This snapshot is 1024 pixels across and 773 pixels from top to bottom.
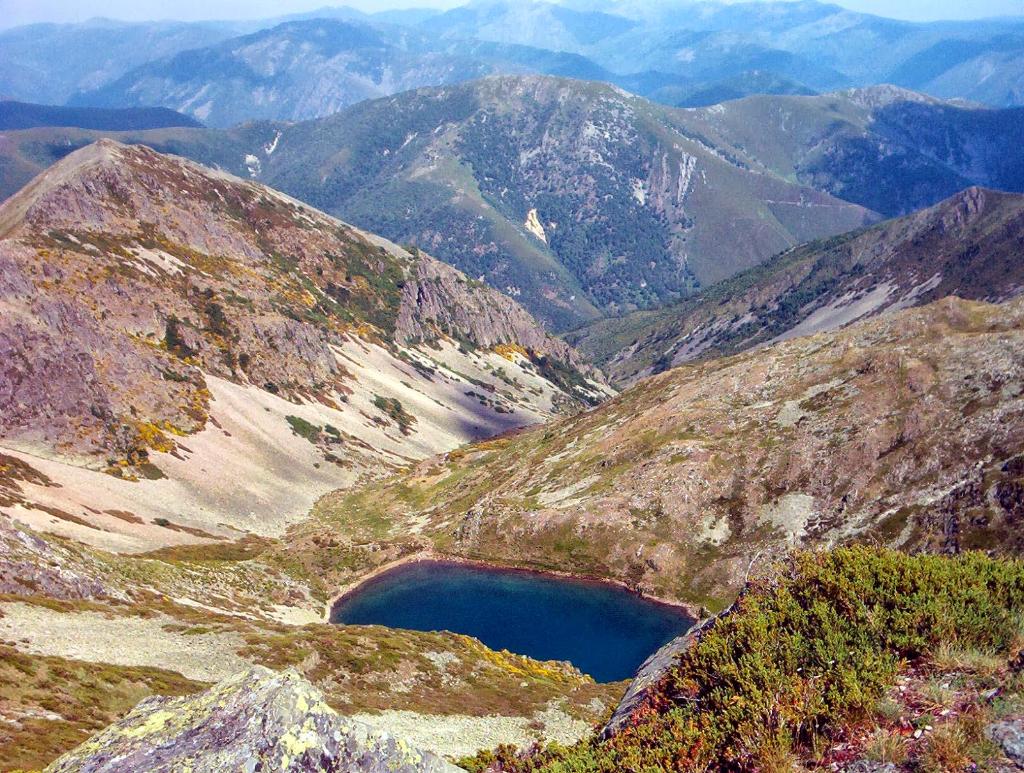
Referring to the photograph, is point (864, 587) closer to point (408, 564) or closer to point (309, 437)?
point (408, 564)

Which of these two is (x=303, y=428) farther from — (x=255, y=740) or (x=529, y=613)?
(x=255, y=740)

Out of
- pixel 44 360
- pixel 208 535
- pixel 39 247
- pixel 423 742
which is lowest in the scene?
pixel 208 535

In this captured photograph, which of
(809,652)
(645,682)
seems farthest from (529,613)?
(809,652)

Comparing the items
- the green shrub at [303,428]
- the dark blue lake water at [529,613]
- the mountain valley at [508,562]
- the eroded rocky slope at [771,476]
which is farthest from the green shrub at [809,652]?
the green shrub at [303,428]

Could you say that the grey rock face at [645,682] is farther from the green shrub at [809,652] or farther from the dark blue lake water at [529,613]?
the dark blue lake water at [529,613]

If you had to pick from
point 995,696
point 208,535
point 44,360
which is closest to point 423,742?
point 995,696
